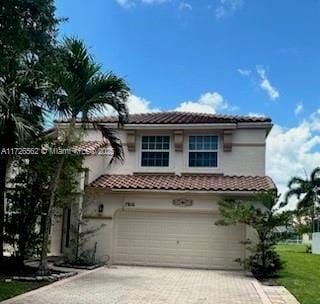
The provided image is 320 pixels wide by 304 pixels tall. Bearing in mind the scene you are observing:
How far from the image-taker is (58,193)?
1731 cm

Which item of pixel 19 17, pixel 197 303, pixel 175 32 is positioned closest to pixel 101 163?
pixel 175 32

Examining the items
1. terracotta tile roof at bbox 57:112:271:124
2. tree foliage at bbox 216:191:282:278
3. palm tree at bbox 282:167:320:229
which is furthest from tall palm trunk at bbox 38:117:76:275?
palm tree at bbox 282:167:320:229

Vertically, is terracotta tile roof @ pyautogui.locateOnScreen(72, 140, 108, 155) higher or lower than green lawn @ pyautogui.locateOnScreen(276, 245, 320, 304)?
higher

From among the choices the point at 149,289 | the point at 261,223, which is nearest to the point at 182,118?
the point at 261,223

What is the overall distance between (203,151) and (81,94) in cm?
904

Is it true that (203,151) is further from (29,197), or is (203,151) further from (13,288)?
(13,288)

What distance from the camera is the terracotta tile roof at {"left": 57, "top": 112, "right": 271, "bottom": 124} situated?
22.8m

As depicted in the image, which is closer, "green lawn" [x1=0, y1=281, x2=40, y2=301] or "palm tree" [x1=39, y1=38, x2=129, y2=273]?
"green lawn" [x1=0, y1=281, x2=40, y2=301]

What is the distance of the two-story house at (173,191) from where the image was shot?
20766 mm

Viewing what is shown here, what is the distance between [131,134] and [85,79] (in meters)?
8.12

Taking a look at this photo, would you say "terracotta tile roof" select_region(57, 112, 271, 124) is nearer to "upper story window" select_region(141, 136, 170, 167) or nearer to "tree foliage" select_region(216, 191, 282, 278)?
"upper story window" select_region(141, 136, 170, 167)

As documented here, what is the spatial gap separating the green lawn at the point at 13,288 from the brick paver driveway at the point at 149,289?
1.32 feet

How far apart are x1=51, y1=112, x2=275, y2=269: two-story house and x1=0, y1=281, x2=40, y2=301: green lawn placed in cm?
711

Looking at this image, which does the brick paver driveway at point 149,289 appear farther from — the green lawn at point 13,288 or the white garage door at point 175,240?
the white garage door at point 175,240
